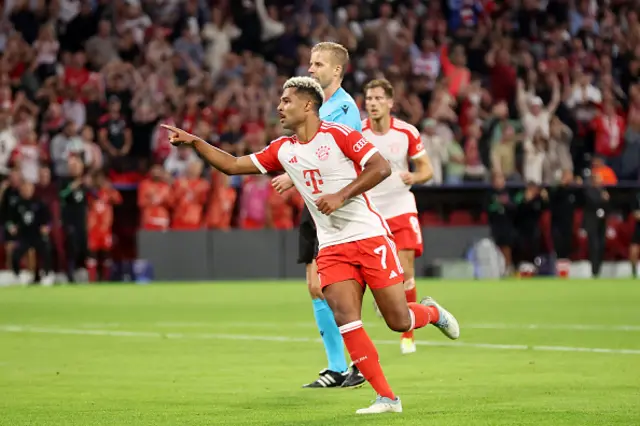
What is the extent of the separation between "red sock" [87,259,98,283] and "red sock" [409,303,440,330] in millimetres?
16792

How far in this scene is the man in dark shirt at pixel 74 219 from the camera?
25.4 metres

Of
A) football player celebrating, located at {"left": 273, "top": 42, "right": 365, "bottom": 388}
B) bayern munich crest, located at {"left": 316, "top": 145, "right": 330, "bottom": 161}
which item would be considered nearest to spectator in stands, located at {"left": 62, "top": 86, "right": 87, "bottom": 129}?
football player celebrating, located at {"left": 273, "top": 42, "right": 365, "bottom": 388}

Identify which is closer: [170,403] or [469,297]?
[170,403]

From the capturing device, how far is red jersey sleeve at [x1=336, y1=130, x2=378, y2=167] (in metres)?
8.69

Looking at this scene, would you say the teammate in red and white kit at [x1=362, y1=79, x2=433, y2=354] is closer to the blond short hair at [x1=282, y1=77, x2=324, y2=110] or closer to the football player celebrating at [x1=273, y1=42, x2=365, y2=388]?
the football player celebrating at [x1=273, y1=42, x2=365, y2=388]

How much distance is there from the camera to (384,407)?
8.38 m

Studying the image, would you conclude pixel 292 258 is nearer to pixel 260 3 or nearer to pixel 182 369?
pixel 260 3

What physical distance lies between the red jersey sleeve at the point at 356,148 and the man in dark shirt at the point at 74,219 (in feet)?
55.9

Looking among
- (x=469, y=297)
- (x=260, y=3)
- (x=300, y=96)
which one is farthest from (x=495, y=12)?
(x=300, y=96)

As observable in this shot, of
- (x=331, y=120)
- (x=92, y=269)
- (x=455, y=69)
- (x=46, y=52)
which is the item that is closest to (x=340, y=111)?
(x=331, y=120)

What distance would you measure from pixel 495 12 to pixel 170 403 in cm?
2290

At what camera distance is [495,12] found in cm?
3081

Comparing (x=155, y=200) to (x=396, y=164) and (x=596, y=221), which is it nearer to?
(x=596, y=221)

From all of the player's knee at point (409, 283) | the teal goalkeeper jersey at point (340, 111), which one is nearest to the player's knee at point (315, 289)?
the teal goalkeeper jersey at point (340, 111)
